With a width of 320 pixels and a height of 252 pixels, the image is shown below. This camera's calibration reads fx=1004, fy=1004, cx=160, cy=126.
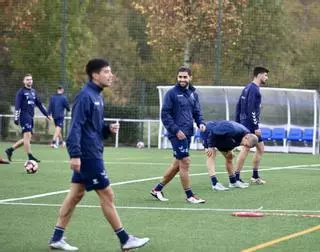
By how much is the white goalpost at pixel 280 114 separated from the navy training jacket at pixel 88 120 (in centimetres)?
2385

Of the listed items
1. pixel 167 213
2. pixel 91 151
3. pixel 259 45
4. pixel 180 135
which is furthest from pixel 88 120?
pixel 259 45

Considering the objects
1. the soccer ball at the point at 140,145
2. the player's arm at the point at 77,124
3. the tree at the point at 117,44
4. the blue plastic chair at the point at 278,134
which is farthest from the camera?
the tree at the point at 117,44

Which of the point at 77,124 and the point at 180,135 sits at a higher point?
the point at 77,124

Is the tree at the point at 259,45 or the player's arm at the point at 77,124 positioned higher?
the tree at the point at 259,45

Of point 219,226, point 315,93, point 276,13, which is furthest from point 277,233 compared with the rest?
point 276,13

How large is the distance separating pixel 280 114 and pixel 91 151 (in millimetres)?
24988

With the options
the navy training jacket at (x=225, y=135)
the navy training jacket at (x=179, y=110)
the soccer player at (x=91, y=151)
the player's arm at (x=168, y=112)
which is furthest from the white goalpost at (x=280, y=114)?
the soccer player at (x=91, y=151)

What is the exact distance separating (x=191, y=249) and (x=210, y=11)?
2847 cm

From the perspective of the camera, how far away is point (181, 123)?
50.9 ft

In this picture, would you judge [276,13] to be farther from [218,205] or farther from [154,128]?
[218,205]

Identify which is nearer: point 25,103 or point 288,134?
point 25,103

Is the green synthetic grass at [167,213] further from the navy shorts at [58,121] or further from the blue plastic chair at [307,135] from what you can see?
the navy shorts at [58,121]

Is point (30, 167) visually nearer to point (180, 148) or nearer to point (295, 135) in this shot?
point (180, 148)

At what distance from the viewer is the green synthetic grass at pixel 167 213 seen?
11.1 meters
